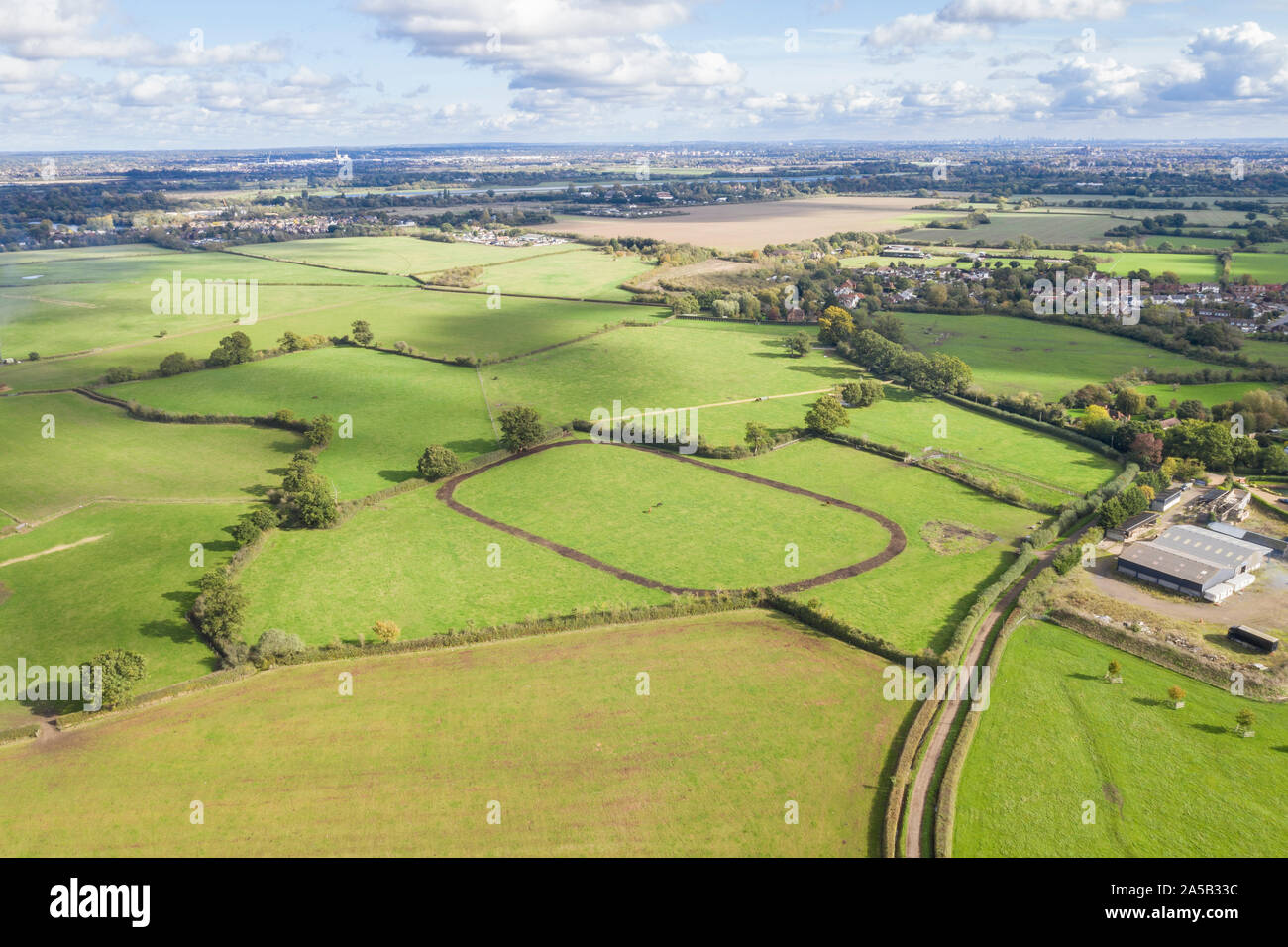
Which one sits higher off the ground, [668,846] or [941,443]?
[941,443]

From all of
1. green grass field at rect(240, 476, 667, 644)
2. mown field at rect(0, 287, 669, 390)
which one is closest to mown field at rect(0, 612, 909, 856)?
green grass field at rect(240, 476, 667, 644)

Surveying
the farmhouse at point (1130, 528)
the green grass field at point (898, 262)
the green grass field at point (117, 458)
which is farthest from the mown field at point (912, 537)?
the green grass field at point (898, 262)

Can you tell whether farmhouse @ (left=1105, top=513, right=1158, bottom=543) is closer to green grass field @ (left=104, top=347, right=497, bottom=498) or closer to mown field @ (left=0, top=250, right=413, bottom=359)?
green grass field @ (left=104, top=347, right=497, bottom=498)

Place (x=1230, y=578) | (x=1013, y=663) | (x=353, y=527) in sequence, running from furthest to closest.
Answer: (x=353, y=527) < (x=1230, y=578) < (x=1013, y=663)

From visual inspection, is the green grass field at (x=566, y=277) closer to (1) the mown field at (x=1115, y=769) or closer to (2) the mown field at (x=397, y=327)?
(2) the mown field at (x=397, y=327)

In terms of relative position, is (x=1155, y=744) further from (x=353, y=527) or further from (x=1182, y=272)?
(x=1182, y=272)

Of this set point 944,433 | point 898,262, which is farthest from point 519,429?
point 898,262
